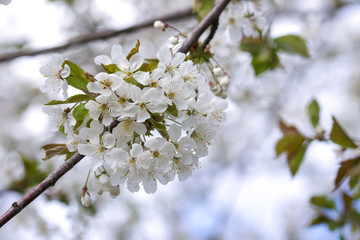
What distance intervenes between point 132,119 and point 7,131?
5.90 metres

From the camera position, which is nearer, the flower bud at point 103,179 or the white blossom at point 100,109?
the white blossom at point 100,109

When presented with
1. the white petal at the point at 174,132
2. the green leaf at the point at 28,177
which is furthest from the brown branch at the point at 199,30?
the green leaf at the point at 28,177

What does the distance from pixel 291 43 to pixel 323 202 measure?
1.04 metres

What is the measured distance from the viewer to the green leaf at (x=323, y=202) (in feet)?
7.34

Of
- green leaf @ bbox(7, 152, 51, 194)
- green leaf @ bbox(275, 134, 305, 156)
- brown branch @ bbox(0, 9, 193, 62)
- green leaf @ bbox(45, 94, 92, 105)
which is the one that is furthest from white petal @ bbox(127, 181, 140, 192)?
green leaf @ bbox(7, 152, 51, 194)

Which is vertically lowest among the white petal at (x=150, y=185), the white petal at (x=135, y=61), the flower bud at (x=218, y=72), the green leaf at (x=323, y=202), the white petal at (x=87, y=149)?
the green leaf at (x=323, y=202)

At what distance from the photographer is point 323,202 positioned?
2.25 meters

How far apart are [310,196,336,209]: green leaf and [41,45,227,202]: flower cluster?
4.00ft

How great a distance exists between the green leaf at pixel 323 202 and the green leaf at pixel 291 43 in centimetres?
Answer: 96

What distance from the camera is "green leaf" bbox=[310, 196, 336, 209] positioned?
2.24 metres

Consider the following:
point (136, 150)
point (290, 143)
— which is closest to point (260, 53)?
point (290, 143)

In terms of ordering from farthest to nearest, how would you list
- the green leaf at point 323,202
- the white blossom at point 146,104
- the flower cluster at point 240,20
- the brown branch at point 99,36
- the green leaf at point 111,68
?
the brown branch at point 99,36, the green leaf at point 323,202, the flower cluster at point 240,20, the green leaf at point 111,68, the white blossom at point 146,104

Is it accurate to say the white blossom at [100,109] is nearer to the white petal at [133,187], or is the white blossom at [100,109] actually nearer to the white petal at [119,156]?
the white petal at [119,156]

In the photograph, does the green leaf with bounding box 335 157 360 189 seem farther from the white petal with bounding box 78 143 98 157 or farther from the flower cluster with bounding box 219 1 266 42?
the white petal with bounding box 78 143 98 157
